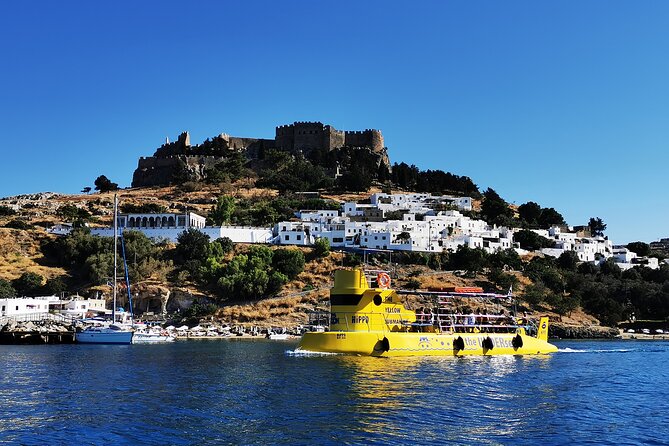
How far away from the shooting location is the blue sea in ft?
71.6

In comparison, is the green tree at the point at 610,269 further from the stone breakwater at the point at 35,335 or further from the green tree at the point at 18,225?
the green tree at the point at 18,225

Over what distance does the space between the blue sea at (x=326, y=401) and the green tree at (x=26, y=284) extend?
3407cm

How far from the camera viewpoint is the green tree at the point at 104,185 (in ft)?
460

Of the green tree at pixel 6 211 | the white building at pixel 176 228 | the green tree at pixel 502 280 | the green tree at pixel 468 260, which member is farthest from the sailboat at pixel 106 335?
the green tree at pixel 6 211

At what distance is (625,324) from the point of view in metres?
86.2

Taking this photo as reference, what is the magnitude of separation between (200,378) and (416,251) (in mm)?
60733

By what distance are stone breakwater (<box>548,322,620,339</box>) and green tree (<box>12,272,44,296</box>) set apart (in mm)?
56350

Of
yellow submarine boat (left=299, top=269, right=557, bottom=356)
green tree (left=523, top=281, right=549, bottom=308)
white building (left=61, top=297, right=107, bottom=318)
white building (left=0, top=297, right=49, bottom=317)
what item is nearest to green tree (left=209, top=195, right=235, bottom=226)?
white building (left=61, top=297, right=107, bottom=318)

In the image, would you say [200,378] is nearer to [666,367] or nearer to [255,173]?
[666,367]

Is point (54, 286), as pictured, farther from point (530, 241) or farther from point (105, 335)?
point (530, 241)

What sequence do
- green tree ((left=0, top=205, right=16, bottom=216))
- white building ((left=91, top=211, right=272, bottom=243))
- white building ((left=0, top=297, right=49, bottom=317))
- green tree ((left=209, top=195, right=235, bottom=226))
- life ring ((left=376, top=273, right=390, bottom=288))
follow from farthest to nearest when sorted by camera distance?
1. green tree ((left=0, top=205, right=16, bottom=216))
2. green tree ((left=209, top=195, right=235, bottom=226))
3. white building ((left=91, top=211, right=272, bottom=243))
4. white building ((left=0, top=297, right=49, bottom=317))
5. life ring ((left=376, top=273, right=390, bottom=288))

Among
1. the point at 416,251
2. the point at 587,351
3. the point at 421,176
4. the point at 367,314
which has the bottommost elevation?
the point at 587,351

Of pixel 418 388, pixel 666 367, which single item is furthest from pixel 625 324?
pixel 418 388

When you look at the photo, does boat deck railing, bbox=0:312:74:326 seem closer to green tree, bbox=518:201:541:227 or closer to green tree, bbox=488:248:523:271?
green tree, bbox=488:248:523:271
